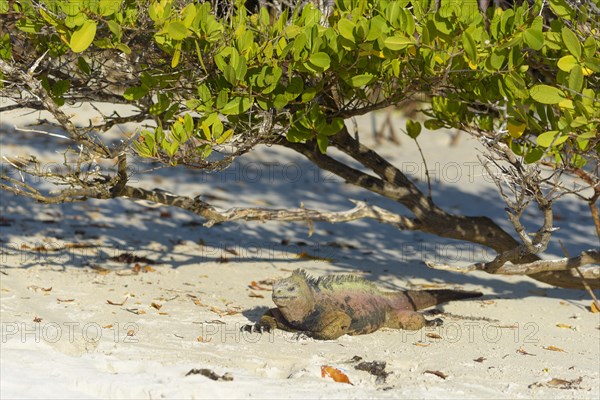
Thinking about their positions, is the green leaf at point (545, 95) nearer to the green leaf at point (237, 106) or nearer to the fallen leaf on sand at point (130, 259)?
the green leaf at point (237, 106)

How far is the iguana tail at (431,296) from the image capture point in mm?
6301

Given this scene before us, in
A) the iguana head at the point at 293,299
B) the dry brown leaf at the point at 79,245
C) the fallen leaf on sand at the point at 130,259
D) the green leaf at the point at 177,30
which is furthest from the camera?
the dry brown leaf at the point at 79,245

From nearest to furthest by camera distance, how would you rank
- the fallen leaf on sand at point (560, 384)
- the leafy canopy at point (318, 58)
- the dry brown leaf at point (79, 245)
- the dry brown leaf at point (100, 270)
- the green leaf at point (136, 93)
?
the leafy canopy at point (318, 58)
the fallen leaf on sand at point (560, 384)
the green leaf at point (136, 93)
the dry brown leaf at point (100, 270)
the dry brown leaf at point (79, 245)

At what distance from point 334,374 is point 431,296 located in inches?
74.0

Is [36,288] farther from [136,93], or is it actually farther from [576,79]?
[576,79]

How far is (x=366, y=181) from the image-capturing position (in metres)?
6.57

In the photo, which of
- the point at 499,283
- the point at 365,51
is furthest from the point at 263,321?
the point at 499,283

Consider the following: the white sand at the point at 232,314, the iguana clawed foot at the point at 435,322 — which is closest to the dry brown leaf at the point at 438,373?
the white sand at the point at 232,314

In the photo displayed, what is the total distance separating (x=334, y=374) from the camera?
475cm

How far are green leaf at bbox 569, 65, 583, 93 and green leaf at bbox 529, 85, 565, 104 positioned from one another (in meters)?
0.11

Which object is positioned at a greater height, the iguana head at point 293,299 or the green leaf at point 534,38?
the green leaf at point 534,38

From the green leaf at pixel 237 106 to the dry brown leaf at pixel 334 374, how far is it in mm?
1514

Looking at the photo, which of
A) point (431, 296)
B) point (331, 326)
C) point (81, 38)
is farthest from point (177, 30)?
point (431, 296)

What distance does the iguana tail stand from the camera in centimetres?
630
